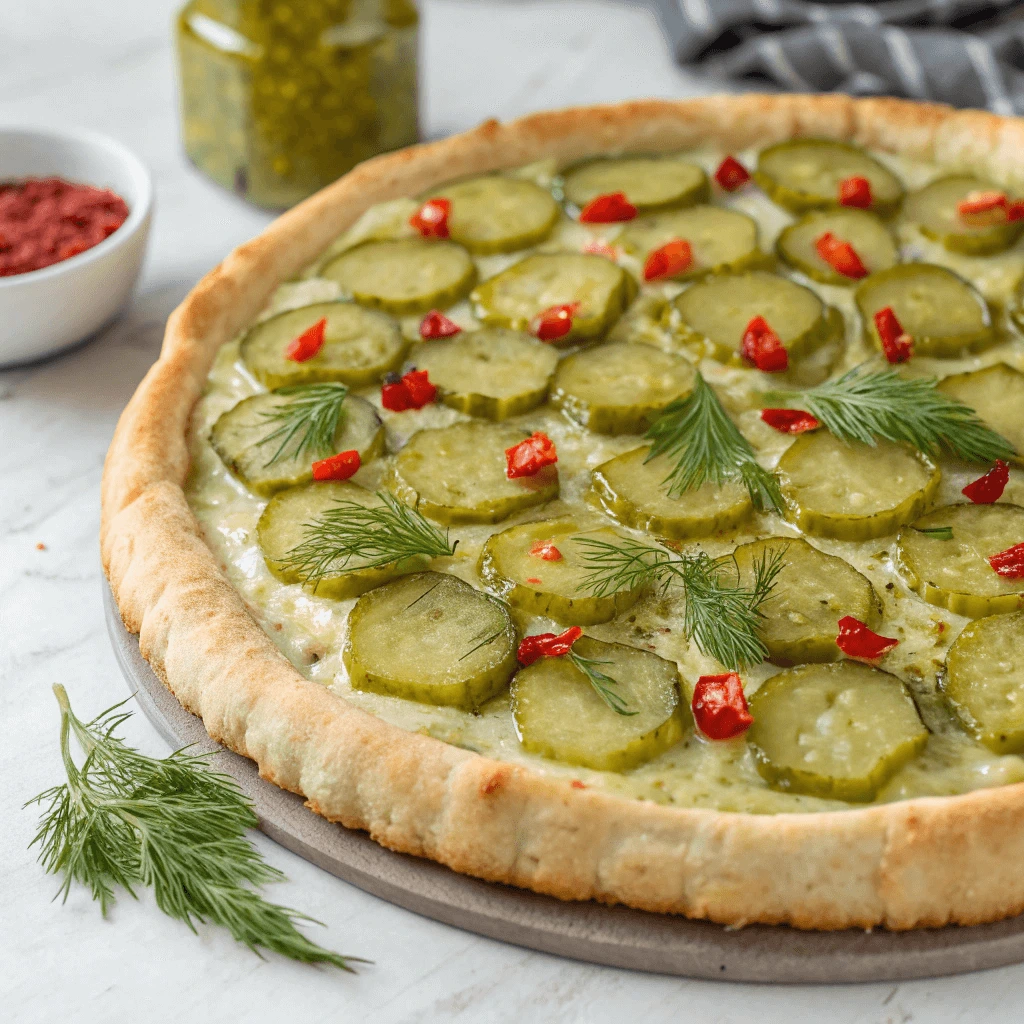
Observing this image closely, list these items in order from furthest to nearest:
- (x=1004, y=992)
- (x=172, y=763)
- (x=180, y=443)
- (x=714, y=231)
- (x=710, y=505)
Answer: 1. (x=714, y=231)
2. (x=180, y=443)
3. (x=710, y=505)
4. (x=172, y=763)
5. (x=1004, y=992)

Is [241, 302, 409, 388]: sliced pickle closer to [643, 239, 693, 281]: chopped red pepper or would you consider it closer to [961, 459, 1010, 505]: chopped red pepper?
[643, 239, 693, 281]: chopped red pepper

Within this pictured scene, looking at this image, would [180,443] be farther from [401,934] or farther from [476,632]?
[401,934]

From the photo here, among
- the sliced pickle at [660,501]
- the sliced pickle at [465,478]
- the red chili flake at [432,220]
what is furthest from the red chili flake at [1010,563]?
the red chili flake at [432,220]

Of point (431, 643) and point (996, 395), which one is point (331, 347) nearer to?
point (431, 643)

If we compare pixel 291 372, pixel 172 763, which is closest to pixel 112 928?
pixel 172 763

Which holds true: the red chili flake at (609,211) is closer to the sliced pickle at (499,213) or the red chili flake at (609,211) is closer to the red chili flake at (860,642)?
the sliced pickle at (499,213)

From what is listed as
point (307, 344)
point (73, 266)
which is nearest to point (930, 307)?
point (307, 344)
